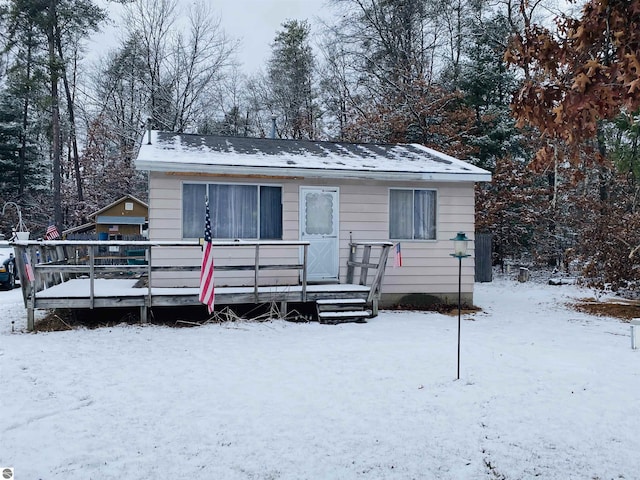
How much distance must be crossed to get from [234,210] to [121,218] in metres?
9.86

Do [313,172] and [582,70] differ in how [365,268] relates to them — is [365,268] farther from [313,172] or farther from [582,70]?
[582,70]

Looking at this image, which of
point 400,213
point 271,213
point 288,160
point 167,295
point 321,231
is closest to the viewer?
point 167,295

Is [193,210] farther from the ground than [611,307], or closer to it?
farther from the ground

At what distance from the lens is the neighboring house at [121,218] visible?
57.3 ft

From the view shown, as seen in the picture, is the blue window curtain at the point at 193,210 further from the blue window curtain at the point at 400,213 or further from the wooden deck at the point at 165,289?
the blue window curtain at the point at 400,213

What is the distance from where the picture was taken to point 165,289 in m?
8.37

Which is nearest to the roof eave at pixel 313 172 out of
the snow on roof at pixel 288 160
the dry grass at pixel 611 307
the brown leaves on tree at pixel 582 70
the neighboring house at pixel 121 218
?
the snow on roof at pixel 288 160

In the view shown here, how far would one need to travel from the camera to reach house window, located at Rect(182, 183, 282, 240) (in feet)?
29.4

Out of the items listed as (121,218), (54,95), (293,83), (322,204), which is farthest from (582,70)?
(293,83)

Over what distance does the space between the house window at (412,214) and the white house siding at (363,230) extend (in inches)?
5.0

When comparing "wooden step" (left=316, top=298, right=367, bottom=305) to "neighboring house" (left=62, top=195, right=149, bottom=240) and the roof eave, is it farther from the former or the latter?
"neighboring house" (left=62, top=195, right=149, bottom=240)

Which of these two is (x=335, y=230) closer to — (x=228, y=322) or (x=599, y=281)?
(x=228, y=322)

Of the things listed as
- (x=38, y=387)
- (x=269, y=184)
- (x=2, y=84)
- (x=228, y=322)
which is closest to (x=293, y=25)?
(x=2, y=84)

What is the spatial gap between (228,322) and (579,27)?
21.8 feet
